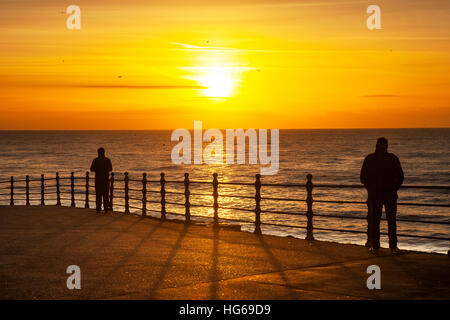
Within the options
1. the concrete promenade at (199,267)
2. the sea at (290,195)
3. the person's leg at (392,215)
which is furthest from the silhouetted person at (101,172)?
the person's leg at (392,215)

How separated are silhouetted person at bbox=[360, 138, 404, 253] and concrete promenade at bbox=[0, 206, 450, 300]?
48cm

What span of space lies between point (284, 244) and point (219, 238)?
1.89m

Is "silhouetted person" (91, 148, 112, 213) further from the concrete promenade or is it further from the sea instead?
the concrete promenade

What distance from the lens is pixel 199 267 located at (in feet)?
36.3

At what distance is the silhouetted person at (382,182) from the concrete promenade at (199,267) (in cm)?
48

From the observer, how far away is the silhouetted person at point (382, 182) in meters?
12.1

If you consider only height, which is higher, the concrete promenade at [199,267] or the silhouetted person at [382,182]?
the silhouetted person at [382,182]

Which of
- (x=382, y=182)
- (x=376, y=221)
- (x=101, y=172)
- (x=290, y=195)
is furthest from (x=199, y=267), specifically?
(x=290, y=195)

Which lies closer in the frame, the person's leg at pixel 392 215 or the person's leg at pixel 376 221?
the person's leg at pixel 392 215

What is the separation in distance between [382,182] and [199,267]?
385cm

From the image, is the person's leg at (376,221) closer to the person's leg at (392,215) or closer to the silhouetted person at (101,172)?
the person's leg at (392,215)

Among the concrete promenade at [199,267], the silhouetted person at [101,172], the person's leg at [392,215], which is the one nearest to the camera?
the concrete promenade at [199,267]
